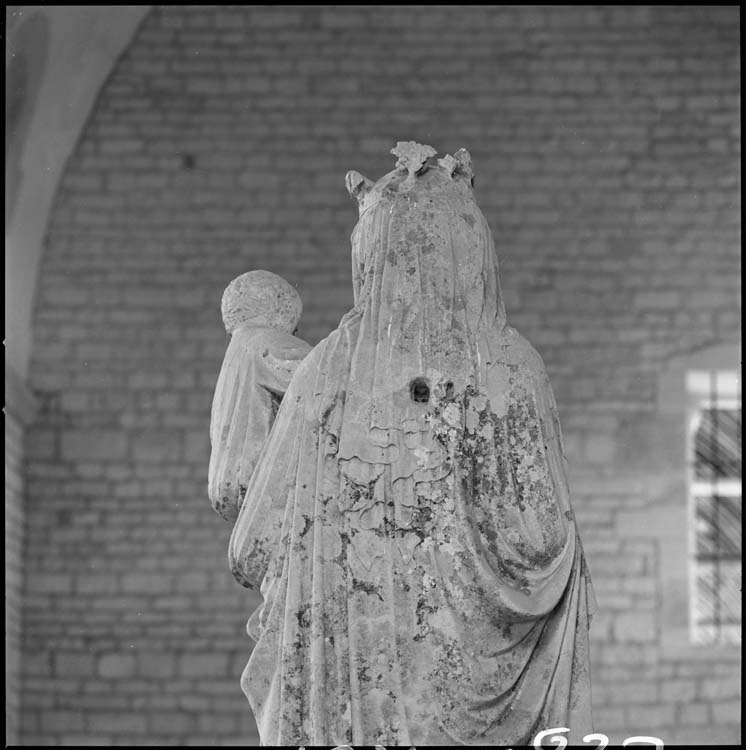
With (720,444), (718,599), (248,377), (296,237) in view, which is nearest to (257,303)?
(248,377)

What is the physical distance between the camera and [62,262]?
1347 cm

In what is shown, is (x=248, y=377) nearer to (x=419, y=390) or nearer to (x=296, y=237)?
(x=419, y=390)

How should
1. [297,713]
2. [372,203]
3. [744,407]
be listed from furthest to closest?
1. [744,407]
2. [372,203]
3. [297,713]

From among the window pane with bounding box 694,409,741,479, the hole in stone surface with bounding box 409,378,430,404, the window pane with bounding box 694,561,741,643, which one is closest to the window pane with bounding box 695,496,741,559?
the window pane with bounding box 694,561,741,643

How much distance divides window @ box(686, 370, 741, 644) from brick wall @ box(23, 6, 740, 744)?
1.49 ft

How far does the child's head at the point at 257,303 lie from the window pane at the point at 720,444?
9.49m

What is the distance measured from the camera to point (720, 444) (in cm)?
1356

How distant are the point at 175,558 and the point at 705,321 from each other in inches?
156

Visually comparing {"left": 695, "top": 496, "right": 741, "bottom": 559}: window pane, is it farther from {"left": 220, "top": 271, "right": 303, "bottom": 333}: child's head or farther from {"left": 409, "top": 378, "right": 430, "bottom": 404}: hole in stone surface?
{"left": 409, "top": 378, "right": 430, "bottom": 404}: hole in stone surface

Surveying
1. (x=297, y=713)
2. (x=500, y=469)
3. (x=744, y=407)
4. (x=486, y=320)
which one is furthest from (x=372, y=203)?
(x=744, y=407)

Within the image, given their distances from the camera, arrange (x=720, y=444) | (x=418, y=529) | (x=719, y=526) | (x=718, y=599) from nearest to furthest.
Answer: (x=418, y=529)
(x=718, y=599)
(x=719, y=526)
(x=720, y=444)

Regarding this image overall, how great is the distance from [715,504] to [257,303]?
31.2 ft

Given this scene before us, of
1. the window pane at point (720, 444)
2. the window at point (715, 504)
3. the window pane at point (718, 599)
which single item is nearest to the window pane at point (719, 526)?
the window at point (715, 504)

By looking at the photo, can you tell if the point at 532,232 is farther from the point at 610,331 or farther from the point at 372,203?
the point at 372,203
